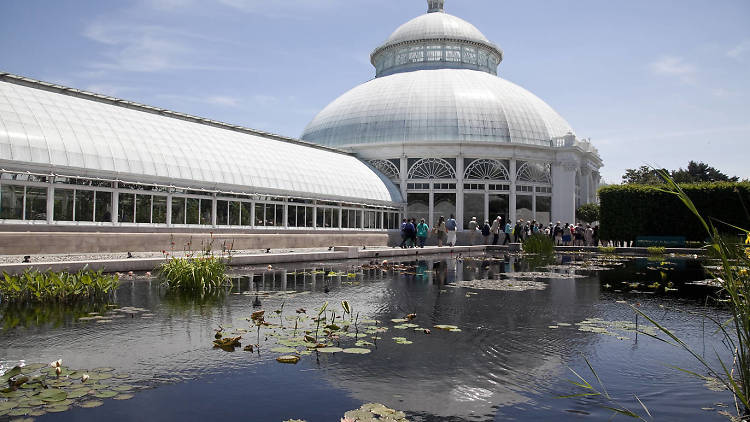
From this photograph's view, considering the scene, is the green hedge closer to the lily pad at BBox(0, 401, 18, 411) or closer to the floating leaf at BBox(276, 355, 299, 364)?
the floating leaf at BBox(276, 355, 299, 364)

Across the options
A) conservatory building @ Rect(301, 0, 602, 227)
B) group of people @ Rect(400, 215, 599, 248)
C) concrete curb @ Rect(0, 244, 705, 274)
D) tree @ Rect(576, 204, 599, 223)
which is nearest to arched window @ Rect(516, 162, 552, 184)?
conservatory building @ Rect(301, 0, 602, 227)

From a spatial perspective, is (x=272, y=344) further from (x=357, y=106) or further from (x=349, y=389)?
(x=357, y=106)

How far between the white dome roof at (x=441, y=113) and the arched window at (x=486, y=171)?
2.00 metres

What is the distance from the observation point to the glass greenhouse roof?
21047 mm

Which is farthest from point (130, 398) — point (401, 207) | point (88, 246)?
point (401, 207)

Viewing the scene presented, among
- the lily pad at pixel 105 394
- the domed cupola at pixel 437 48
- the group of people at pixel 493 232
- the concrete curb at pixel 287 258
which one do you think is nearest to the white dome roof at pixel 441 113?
the domed cupola at pixel 437 48

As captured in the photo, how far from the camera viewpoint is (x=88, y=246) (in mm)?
19172

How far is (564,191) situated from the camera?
4678 cm

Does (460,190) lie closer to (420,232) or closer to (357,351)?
(420,232)

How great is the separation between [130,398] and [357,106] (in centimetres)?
4595

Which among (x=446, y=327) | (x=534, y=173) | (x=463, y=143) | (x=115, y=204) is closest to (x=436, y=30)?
(x=463, y=143)

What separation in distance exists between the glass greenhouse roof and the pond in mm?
12403

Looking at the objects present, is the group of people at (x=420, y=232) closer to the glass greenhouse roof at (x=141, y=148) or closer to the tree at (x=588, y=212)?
the glass greenhouse roof at (x=141, y=148)

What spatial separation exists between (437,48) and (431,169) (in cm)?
1487
